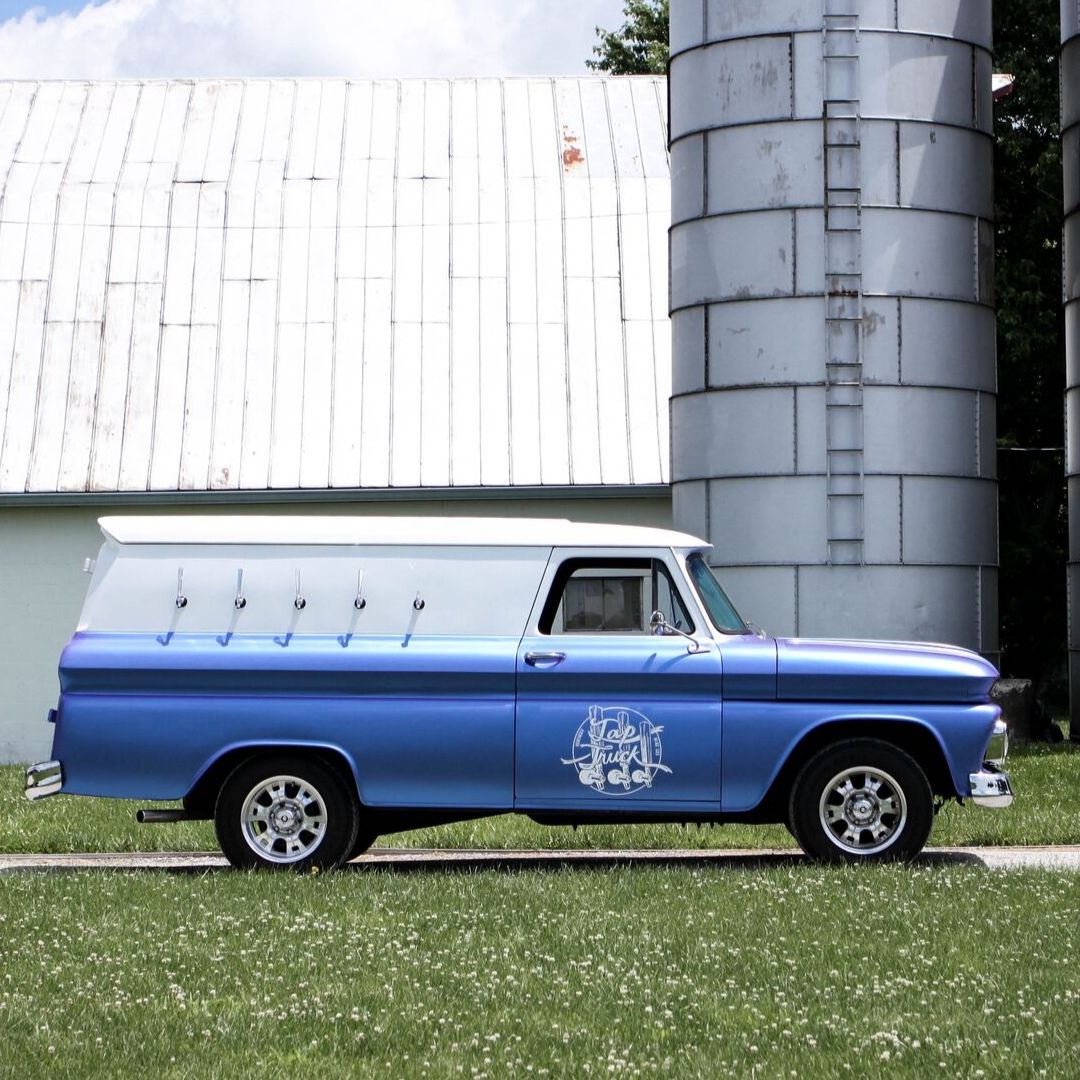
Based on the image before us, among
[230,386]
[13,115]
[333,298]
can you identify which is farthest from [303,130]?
[230,386]

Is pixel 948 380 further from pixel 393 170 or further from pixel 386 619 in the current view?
pixel 393 170

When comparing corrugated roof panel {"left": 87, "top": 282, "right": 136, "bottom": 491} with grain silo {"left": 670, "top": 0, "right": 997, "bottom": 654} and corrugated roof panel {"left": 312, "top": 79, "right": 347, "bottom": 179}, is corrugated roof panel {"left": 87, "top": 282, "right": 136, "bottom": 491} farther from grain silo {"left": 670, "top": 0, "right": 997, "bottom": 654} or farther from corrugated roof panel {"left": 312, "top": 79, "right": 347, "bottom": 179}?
grain silo {"left": 670, "top": 0, "right": 997, "bottom": 654}

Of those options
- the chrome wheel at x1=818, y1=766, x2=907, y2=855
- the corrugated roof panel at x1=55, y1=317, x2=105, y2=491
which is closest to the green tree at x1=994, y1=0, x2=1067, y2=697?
the corrugated roof panel at x1=55, y1=317, x2=105, y2=491

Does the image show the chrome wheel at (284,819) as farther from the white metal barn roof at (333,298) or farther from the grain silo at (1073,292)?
the grain silo at (1073,292)

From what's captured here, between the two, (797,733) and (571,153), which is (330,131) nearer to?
(571,153)

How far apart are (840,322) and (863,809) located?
277 inches

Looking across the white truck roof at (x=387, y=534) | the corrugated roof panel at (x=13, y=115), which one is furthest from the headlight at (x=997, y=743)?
the corrugated roof panel at (x=13, y=115)

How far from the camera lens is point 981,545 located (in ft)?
55.4

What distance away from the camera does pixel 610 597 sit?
10.4 m

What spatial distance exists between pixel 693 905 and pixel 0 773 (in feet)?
36.6

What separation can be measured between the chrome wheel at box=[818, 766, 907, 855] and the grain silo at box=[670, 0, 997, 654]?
5870 mm

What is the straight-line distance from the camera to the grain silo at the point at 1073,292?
19.9 metres

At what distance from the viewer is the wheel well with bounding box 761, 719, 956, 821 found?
1019 centimetres

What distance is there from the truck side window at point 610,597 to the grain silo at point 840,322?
586cm
